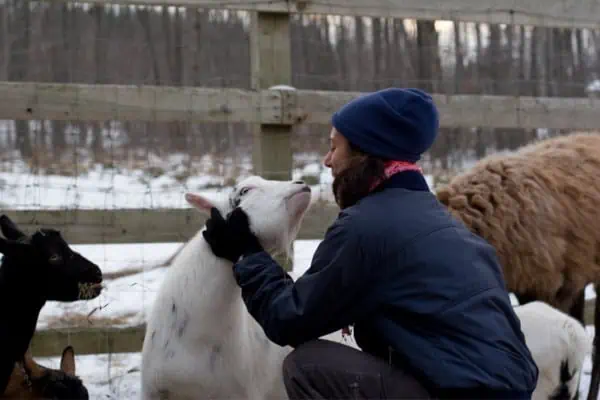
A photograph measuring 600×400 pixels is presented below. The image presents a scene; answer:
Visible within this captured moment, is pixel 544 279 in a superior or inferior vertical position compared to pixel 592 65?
inferior

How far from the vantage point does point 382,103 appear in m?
3.20

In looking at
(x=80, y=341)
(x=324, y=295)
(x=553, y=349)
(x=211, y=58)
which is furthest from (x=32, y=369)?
(x=211, y=58)

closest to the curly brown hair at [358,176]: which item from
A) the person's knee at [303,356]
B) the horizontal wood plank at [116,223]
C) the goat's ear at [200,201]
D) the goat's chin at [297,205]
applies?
the goat's chin at [297,205]

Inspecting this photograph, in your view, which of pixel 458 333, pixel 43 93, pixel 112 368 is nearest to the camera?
pixel 458 333

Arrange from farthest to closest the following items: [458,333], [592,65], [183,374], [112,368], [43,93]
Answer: [592,65] → [112,368] → [43,93] → [183,374] → [458,333]

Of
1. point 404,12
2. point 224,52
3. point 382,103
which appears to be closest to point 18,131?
point 224,52

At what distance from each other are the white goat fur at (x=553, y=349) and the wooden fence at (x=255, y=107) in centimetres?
181

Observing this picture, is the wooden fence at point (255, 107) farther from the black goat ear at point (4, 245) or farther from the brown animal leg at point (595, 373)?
the brown animal leg at point (595, 373)

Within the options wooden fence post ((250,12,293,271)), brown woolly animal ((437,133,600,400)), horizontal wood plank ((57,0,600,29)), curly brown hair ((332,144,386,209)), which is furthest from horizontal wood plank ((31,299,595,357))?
curly brown hair ((332,144,386,209))

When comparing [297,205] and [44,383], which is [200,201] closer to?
[297,205]

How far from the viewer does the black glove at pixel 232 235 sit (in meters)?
3.57

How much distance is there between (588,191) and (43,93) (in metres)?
3.43

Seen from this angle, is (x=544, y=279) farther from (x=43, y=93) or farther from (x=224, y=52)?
(x=224, y=52)

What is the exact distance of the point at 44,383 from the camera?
4.62m
